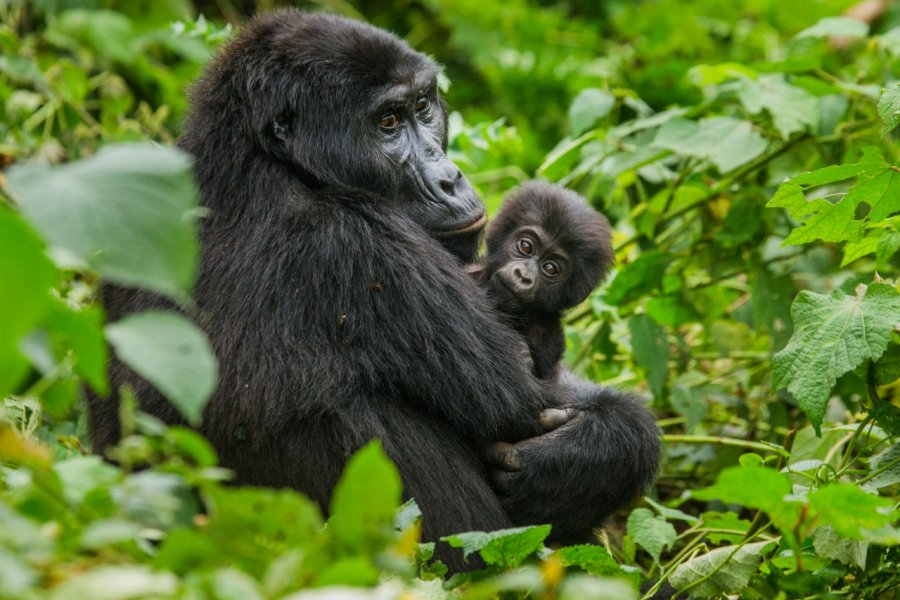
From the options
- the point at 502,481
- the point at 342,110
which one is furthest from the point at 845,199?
the point at 342,110

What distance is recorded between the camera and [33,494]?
154 centimetres

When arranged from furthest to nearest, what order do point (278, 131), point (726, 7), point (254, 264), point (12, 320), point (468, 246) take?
point (726, 7), point (468, 246), point (278, 131), point (254, 264), point (12, 320)

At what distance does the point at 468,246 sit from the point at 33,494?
202 centimetres

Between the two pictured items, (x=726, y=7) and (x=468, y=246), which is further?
(x=726, y=7)

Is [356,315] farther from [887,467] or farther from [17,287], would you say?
[17,287]

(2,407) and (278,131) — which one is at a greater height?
(278,131)

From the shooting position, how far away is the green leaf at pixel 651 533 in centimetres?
295

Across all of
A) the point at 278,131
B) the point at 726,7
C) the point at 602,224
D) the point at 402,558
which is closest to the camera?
the point at 402,558

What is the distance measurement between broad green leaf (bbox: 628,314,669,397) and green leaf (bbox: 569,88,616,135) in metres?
0.82

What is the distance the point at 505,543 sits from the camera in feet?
7.23

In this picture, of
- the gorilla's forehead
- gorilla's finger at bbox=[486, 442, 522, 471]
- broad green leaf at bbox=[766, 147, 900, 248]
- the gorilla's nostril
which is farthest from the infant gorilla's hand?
the gorilla's forehead

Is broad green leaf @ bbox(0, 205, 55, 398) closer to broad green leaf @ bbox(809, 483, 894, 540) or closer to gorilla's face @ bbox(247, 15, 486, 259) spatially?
broad green leaf @ bbox(809, 483, 894, 540)

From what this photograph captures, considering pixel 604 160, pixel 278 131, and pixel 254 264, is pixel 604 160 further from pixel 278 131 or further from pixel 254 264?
pixel 254 264

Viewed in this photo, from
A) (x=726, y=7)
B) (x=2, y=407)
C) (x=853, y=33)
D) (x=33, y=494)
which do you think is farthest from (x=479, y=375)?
(x=726, y=7)
